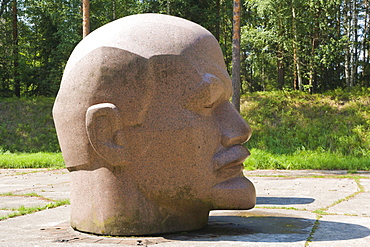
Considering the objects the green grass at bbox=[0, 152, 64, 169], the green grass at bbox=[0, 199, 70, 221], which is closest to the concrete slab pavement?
the green grass at bbox=[0, 199, 70, 221]

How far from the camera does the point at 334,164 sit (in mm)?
12688

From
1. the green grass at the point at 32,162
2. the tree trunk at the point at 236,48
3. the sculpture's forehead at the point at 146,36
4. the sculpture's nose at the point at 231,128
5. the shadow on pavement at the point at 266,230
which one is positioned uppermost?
the tree trunk at the point at 236,48

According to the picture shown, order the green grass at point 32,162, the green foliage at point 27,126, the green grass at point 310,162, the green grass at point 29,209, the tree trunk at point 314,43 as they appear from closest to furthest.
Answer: the green grass at point 29,209 < the green grass at point 310,162 < the green grass at point 32,162 < the green foliage at point 27,126 < the tree trunk at point 314,43

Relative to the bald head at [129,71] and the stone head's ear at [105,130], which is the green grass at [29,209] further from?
the stone head's ear at [105,130]

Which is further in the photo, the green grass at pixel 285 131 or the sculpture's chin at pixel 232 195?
the green grass at pixel 285 131

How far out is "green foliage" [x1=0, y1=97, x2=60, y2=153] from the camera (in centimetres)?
1925

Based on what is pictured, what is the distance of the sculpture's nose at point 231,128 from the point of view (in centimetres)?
428

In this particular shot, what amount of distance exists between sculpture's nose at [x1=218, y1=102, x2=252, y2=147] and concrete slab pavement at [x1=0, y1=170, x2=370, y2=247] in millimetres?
930

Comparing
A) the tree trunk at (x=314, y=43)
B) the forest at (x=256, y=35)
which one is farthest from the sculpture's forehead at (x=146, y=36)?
the tree trunk at (x=314, y=43)

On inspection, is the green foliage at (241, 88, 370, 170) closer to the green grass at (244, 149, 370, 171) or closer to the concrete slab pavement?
the green grass at (244, 149, 370, 171)

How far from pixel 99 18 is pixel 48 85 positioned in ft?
17.6

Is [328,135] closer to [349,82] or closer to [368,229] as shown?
[349,82]

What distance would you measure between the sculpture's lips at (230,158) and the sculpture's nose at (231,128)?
0.07m

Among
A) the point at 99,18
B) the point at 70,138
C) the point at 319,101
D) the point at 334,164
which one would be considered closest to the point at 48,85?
the point at 99,18
